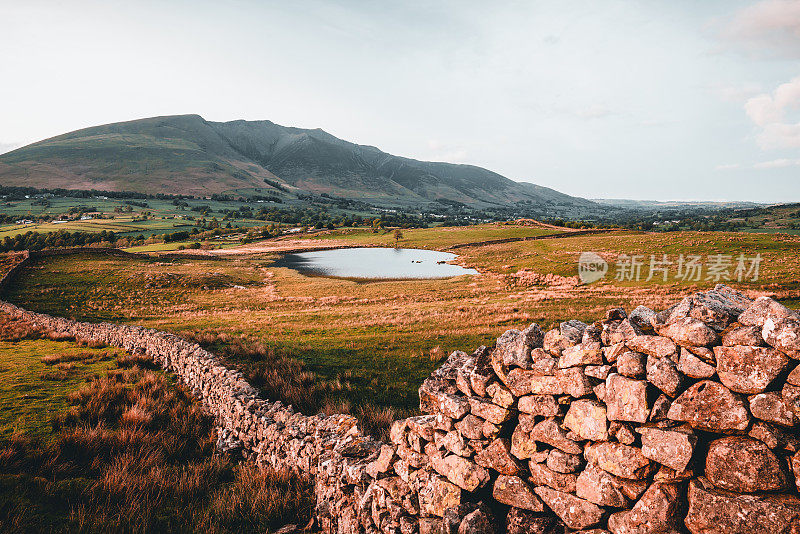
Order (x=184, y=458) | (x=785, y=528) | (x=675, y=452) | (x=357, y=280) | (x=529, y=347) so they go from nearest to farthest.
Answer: (x=785, y=528) → (x=675, y=452) → (x=529, y=347) → (x=184, y=458) → (x=357, y=280)

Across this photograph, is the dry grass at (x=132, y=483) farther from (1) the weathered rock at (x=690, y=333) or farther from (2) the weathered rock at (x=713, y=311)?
(2) the weathered rock at (x=713, y=311)

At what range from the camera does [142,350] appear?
52.0 feet

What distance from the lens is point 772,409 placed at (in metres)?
3.10

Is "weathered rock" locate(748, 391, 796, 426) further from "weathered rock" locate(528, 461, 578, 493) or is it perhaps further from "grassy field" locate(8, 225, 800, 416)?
"grassy field" locate(8, 225, 800, 416)

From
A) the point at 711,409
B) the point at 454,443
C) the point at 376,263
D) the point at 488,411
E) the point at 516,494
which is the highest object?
the point at 711,409

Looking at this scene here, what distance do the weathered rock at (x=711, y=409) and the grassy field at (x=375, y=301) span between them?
4.94 meters

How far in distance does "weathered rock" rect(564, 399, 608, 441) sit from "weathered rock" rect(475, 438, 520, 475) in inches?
35.1

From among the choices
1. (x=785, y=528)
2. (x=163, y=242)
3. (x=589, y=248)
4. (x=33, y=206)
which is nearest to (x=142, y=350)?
(x=785, y=528)

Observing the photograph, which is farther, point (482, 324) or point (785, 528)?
point (482, 324)

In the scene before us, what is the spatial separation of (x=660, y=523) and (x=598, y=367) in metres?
1.51

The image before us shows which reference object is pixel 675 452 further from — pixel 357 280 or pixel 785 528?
pixel 357 280

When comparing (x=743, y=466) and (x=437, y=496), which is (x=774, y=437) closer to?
(x=743, y=466)

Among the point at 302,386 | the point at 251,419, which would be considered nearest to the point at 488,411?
the point at 251,419

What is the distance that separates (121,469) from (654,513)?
8.79 meters
